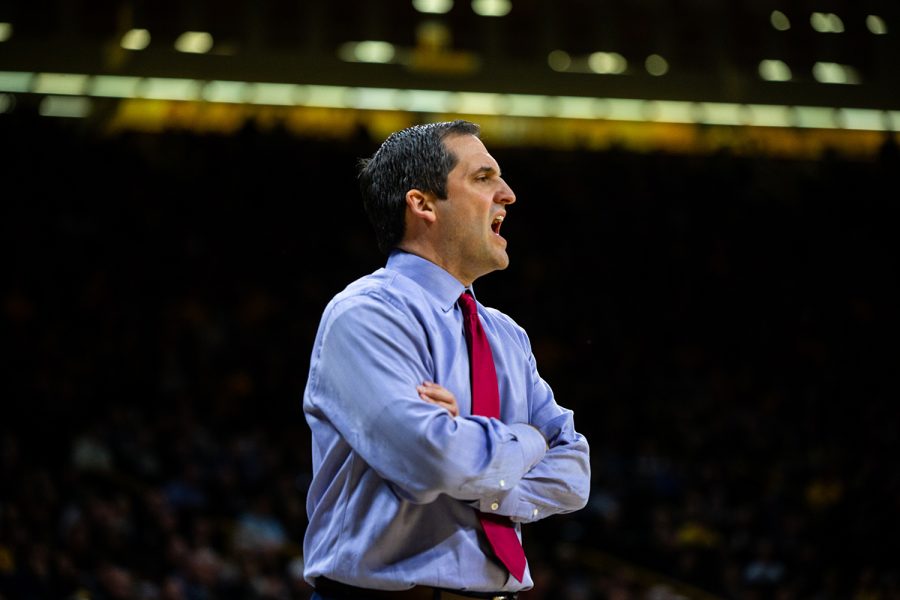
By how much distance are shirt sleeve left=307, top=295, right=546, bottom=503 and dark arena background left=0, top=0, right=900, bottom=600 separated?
12.5 ft

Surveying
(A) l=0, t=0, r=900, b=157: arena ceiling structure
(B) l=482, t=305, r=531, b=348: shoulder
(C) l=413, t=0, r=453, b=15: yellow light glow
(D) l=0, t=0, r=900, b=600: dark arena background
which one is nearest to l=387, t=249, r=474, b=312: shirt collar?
(B) l=482, t=305, r=531, b=348: shoulder

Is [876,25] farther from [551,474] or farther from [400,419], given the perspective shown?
[400,419]

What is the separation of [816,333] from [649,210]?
2.37 m

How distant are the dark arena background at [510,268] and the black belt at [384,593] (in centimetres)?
385

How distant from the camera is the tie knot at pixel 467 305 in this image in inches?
81.2

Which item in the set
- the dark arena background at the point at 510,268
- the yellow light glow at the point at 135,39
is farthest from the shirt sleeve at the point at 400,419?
the yellow light glow at the point at 135,39

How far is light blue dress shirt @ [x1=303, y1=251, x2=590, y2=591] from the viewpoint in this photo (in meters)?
1.75

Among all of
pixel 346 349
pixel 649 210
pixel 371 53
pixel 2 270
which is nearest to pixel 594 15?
pixel 371 53

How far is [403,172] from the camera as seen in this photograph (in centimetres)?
207

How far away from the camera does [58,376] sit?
9156mm

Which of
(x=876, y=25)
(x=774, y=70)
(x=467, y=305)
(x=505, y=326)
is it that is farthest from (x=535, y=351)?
(x=467, y=305)

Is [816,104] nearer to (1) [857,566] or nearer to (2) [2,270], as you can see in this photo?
(1) [857,566]

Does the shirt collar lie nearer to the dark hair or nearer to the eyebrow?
the dark hair

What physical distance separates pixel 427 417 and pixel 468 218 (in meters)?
0.48
